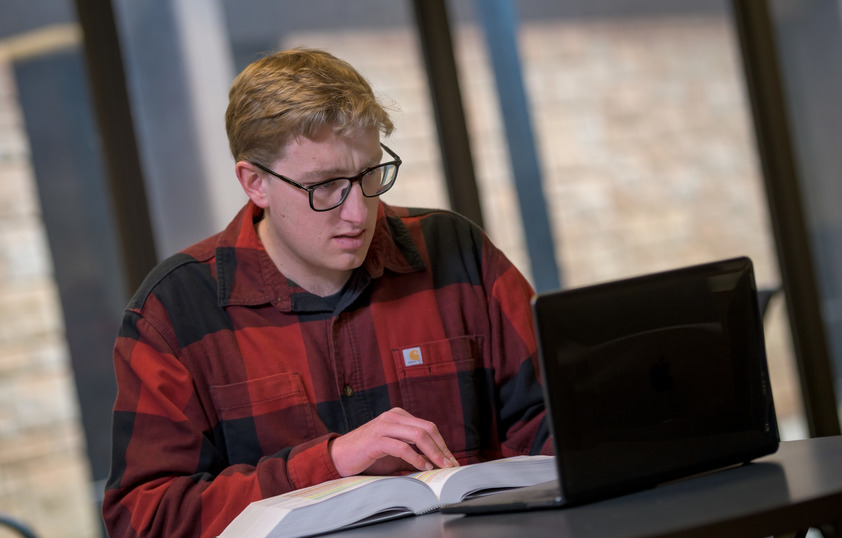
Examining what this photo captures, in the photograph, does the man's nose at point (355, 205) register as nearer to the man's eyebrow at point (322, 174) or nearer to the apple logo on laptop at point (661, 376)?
the man's eyebrow at point (322, 174)

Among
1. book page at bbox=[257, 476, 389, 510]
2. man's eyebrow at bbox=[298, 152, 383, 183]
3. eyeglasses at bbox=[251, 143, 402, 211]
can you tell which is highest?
man's eyebrow at bbox=[298, 152, 383, 183]

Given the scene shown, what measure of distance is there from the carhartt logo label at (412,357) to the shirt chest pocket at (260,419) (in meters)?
0.20

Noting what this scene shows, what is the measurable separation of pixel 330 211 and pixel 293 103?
185 mm

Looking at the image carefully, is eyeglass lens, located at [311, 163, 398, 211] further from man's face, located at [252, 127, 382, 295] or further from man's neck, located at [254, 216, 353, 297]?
man's neck, located at [254, 216, 353, 297]

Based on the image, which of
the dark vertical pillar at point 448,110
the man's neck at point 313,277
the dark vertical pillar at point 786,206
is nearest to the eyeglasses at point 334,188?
the man's neck at point 313,277

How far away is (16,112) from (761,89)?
8.17 feet

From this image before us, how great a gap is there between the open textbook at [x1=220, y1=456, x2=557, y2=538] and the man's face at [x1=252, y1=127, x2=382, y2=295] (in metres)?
0.46

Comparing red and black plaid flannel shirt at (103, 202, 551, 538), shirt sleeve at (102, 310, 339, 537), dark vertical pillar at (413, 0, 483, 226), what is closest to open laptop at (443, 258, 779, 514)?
shirt sleeve at (102, 310, 339, 537)

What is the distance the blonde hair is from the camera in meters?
1.49

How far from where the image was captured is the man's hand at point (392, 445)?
1216 millimetres

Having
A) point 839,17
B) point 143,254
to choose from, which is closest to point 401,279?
point 143,254

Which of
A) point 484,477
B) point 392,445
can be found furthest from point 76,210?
point 484,477

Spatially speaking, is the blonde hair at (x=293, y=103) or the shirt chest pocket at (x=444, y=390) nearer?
the blonde hair at (x=293, y=103)

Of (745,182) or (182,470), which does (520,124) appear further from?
(182,470)
